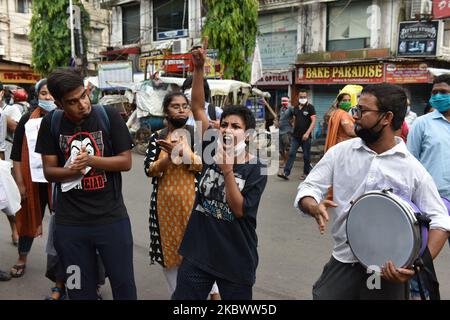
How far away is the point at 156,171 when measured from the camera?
2.90 m

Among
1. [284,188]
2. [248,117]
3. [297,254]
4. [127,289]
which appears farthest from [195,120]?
[284,188]

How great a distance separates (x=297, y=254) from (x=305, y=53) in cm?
1160

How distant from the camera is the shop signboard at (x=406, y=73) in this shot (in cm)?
1252

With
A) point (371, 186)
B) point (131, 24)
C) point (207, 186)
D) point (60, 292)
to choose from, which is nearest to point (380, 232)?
point (371, 186)

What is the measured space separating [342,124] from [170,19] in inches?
621

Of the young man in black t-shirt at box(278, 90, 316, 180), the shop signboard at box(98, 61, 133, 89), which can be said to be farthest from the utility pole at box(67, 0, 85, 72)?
the young man in black t-shirt at box(278, 90, 316, 180)

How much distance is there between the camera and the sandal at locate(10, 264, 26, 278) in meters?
3.88

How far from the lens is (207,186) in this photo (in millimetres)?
2426

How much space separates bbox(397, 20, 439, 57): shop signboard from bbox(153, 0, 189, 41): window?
29.3ft

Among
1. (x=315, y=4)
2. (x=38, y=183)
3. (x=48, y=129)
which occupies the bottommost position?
(x=38, y=183)

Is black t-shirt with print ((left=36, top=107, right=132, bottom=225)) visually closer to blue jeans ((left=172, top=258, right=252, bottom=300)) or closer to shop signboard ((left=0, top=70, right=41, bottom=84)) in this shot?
blue jeans ((left=172, top=258, right=252, bottom=300))

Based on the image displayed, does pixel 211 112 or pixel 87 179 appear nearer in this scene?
pixel 87 179

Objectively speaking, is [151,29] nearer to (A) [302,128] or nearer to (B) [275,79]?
(B) [275,79]
